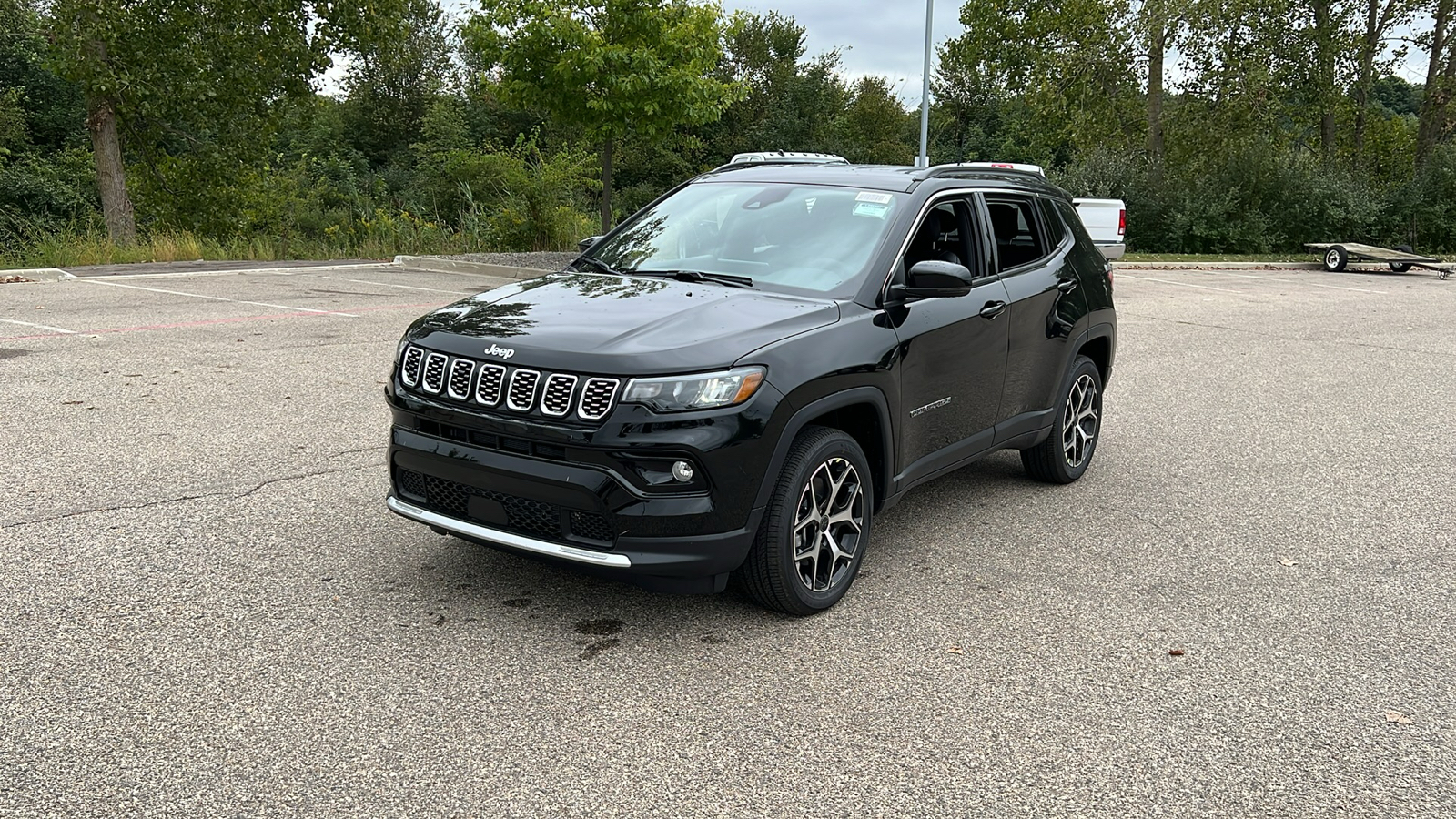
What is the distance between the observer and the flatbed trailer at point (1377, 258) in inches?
1049

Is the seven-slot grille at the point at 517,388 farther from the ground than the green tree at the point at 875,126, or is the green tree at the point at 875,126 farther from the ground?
the green tree at the point at 875,126

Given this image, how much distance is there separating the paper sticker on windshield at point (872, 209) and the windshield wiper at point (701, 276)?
2.12 ft

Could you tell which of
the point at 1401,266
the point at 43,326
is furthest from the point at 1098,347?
the point at 1401,266

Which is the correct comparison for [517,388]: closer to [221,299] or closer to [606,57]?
[221,299]

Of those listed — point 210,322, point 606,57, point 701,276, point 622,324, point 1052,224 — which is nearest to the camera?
point 622,324

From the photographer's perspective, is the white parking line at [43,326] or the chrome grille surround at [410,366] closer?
the chrome grille surround at [410,366]

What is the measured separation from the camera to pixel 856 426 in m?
4.61

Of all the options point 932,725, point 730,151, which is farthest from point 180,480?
point 730,151

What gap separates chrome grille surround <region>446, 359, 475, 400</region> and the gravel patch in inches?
612

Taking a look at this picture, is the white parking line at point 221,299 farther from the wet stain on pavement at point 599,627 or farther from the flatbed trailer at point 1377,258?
the flatbed trailer at point 1377,258

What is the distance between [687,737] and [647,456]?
2.98 feet

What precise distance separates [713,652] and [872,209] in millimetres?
2139

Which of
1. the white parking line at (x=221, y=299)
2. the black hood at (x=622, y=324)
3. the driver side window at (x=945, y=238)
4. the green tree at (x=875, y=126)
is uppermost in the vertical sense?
the green tree at (x=875, y=126)

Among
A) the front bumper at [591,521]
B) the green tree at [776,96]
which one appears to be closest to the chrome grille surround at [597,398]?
the front bumper at [591,521]
